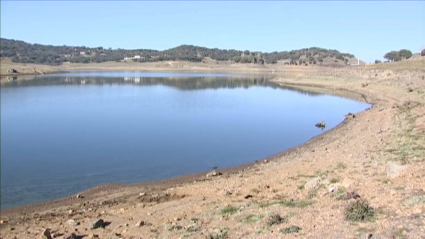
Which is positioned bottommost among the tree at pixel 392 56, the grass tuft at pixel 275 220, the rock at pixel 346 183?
the grass tuft at pixel 275 220

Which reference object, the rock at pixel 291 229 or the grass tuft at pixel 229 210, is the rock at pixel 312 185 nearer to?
the grass tuft at pixel 229 210

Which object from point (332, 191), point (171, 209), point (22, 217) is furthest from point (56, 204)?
point (332, 191)

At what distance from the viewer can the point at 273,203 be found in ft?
25.1

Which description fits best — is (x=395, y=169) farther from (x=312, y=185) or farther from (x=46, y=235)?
(x=46, y=235)

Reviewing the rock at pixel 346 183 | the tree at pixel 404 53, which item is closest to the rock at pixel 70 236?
the rock at pixel 346 183

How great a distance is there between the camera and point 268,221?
6414mm

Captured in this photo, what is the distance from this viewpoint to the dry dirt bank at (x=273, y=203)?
5.88 metres

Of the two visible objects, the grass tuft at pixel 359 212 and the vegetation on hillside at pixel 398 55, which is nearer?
the grass tuft at pixel 359 212

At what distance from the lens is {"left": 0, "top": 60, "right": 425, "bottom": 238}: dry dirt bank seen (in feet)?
19.3

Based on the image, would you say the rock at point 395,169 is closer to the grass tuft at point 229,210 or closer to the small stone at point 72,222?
the grass tuft at point 229,210

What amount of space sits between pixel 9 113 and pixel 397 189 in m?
27.0

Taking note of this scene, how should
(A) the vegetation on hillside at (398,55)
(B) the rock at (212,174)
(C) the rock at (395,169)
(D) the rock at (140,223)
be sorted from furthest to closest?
(A) the vegetation on hillside at (398,55), (B) the rock at (212,174), (C) the rock at (395,169), (D) the rock at (140,223)

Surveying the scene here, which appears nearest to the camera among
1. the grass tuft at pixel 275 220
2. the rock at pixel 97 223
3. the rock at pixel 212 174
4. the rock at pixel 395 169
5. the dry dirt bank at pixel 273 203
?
the dry dirt bank at pixel 273 203

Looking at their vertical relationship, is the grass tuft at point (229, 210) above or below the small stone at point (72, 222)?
above
